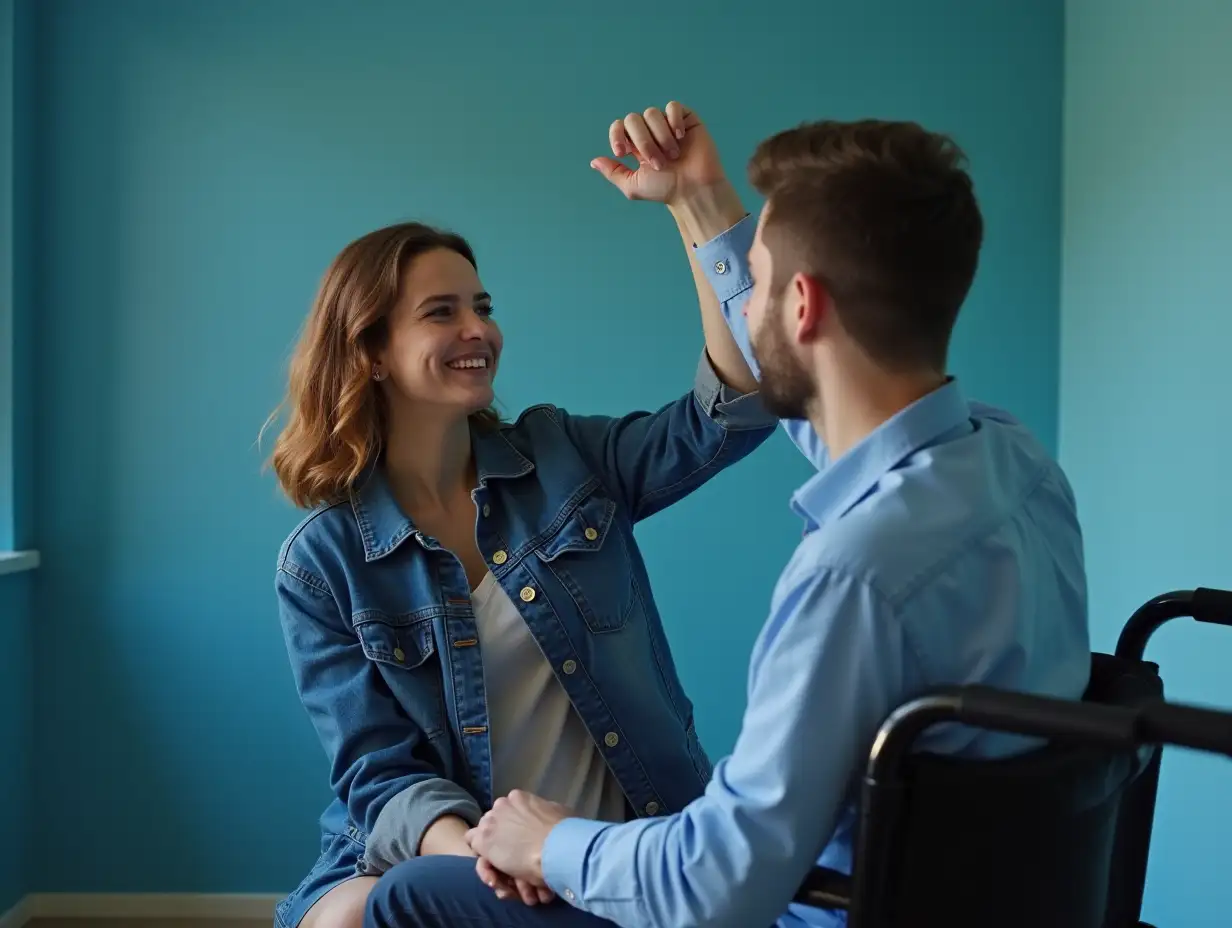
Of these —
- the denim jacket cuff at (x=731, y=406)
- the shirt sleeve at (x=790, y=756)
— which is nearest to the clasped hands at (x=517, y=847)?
the shirt sleeve at (x=790, y=756)

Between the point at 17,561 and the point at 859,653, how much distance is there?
206 centimetres

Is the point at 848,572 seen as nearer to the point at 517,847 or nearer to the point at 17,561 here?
the point at 517,847

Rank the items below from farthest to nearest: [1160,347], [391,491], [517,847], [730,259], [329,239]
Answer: [329,239] < [1160,347] < [391,491] < [730,259] < [517,847]

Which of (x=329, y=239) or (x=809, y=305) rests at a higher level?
(x=329, y=239)

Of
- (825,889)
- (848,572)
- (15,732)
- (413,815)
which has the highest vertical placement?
(848,572)

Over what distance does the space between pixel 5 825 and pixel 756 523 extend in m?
1.71

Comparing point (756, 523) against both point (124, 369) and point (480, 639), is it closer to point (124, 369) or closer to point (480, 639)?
point (480, 639)

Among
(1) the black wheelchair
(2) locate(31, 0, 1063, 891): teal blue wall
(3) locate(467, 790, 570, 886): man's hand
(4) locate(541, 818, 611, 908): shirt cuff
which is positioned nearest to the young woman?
(3) locate(467, 790, 570, 886): man's hand

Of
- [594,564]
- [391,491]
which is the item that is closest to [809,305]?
[594,564]

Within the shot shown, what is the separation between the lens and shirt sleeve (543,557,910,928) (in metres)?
0.80

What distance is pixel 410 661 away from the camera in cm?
148

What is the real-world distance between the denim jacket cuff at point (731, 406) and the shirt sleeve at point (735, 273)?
0.45 feet

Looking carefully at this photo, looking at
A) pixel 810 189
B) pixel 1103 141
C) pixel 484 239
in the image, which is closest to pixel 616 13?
pixel 484 239

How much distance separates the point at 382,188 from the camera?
8.02 ft
